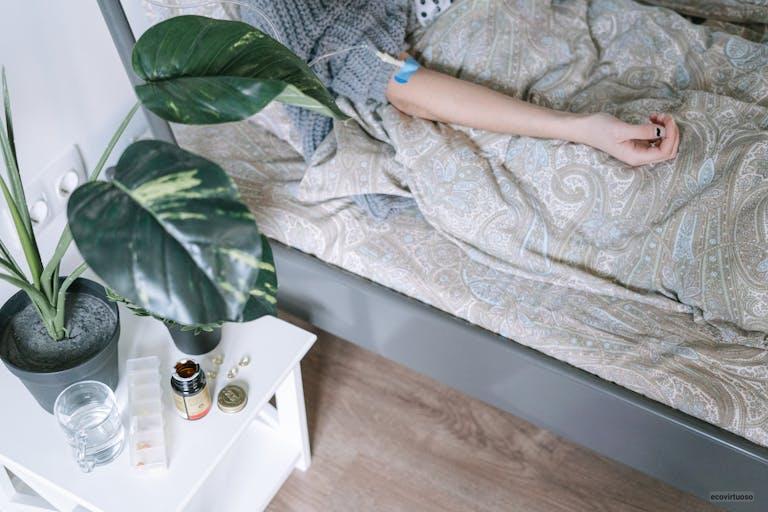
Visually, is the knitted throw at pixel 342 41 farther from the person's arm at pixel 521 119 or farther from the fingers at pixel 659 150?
the fingers at pixel 659 150

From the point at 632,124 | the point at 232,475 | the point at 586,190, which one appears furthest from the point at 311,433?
the point at 632,124

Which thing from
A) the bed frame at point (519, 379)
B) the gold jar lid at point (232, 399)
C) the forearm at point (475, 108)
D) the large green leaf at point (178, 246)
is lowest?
the bed frame at point (519, 379)

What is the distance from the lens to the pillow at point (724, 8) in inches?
56.8

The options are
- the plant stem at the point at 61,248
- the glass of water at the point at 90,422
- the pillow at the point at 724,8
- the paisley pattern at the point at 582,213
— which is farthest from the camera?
the pillow at the point at 724,8

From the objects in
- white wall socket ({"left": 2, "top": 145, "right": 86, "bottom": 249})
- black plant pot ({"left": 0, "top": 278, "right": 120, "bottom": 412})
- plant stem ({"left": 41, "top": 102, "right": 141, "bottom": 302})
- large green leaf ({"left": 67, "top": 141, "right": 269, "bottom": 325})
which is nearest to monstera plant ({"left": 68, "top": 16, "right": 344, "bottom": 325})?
large green leaf ({"left": 67, "top": 141, "right": 269, "bottom": 325})

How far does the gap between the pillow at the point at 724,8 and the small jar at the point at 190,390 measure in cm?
123

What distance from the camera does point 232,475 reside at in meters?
1.25

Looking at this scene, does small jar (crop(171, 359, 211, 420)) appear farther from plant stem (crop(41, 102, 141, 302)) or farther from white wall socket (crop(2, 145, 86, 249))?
white wall socket (crop(2, 145, 86, 249))

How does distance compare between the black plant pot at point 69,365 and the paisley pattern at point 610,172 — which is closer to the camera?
the black plant pot at point 69,365

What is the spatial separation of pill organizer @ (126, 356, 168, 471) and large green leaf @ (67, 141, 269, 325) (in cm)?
41

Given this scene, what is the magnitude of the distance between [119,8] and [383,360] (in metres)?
0.85

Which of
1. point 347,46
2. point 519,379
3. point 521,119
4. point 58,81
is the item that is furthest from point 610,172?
point 58,81

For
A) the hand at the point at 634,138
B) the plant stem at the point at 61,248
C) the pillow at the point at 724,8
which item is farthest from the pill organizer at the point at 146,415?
the pillow at the point at 724,8

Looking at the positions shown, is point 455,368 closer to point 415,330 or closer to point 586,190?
point 415,330
